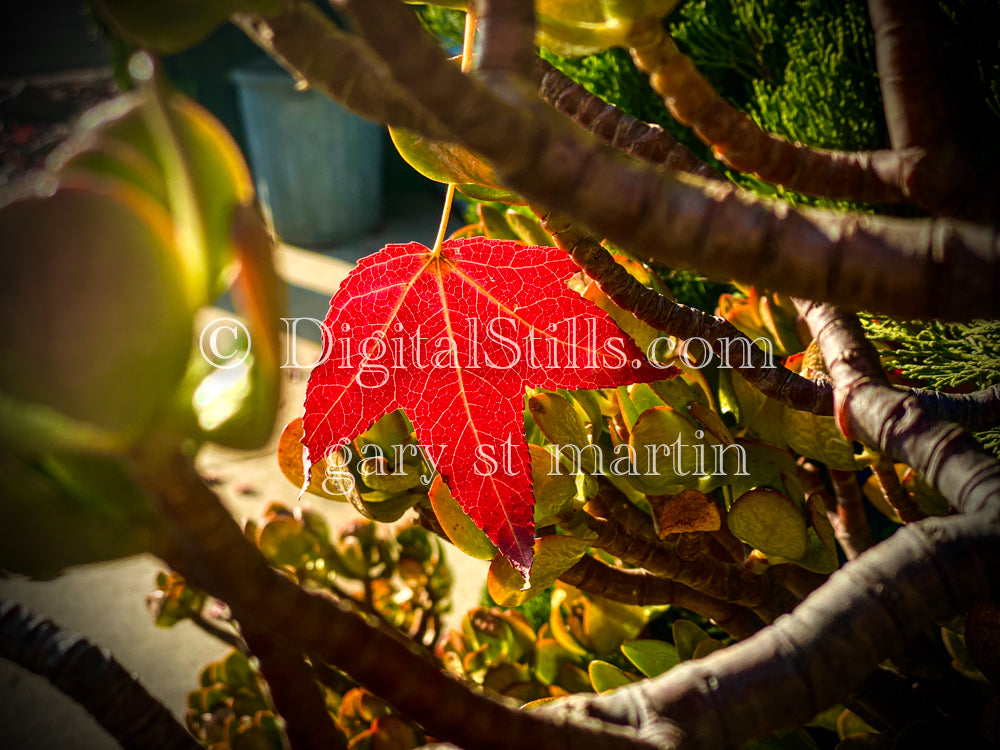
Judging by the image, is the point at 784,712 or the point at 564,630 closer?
the point at 784,712

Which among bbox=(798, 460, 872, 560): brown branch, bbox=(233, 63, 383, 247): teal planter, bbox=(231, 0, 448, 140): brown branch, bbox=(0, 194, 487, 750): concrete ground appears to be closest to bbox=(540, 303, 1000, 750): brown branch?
bbox=(231, 0, 448, 140): brown branch

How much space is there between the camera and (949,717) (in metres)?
Answer: 0.32

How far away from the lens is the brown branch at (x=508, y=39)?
112 millimetres

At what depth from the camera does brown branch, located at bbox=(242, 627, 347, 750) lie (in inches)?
4.7

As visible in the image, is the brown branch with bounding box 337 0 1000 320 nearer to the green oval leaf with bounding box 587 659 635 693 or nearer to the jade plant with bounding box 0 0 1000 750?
the jade plant with bounding box 0 0 1000 750

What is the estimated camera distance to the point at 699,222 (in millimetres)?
102

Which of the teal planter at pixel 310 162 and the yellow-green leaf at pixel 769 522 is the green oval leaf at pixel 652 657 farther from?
the teal planter at pixel 310 162

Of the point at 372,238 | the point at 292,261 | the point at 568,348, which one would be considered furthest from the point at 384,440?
the point at 372,238

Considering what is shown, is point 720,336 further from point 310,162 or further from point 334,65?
point 310,162

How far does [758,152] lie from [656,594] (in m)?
0.20

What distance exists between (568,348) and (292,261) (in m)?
1.74

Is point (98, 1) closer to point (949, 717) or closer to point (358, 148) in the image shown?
point (949, 717)

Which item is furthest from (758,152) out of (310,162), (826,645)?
(310,162)
